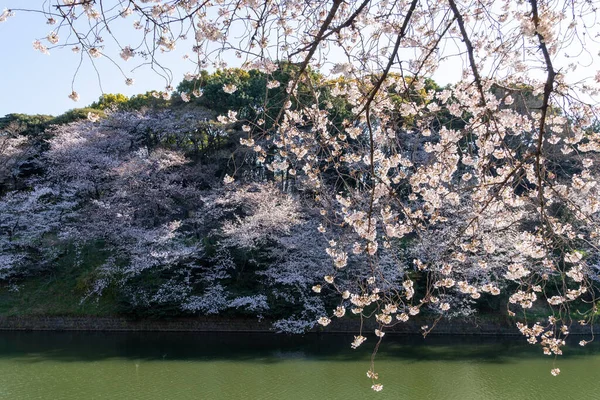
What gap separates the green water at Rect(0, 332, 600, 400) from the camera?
258 inches

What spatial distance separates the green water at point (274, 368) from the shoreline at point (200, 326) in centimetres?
Result: 31

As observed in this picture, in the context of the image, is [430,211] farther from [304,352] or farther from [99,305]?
[99,305]

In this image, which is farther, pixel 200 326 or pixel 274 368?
pixel 200 326

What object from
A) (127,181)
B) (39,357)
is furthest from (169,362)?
(127,181)

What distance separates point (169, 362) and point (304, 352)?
7.78ft

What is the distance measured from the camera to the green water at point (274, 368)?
6562 mm

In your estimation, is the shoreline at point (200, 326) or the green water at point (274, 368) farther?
the shoreline at point (200, 326)

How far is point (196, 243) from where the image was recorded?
11.0 m

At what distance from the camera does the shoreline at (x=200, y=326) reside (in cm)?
1030

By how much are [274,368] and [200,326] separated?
10.7 ft

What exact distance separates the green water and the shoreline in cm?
31

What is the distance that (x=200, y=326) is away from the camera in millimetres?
10453

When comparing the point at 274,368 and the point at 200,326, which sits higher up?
the point at 200,326

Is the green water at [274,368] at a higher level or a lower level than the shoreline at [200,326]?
lower
